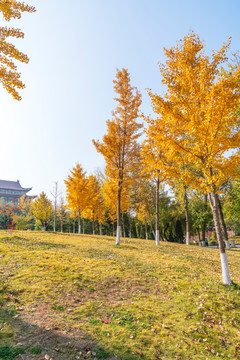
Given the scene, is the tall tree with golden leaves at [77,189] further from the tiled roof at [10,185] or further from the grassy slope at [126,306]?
the tiled roof at [10,185]

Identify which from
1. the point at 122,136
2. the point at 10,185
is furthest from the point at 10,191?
the point at 122,136

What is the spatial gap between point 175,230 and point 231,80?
28820 mm

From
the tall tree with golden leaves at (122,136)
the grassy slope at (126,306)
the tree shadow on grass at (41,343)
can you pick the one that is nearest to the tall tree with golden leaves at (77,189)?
the tall tree with golden leaves at (122,136)

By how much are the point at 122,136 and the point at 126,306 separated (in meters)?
12.9

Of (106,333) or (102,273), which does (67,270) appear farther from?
(106,333)

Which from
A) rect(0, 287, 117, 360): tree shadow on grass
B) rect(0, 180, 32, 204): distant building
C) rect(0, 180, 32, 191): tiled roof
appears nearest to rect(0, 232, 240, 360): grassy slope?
rect(0, 287, 117, 360): tree shadow on grass

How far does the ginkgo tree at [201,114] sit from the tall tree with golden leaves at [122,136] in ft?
Result: 23.9

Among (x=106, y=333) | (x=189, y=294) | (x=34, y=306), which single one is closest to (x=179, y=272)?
(x=189, y=294)

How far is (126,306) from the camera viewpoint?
6.13m

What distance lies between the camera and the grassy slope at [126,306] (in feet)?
15.2

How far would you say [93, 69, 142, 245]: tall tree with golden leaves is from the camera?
16672 mm

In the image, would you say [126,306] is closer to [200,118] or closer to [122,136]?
[200,118]

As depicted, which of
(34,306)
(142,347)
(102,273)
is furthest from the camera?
(102,273)

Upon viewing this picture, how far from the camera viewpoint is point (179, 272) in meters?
9.34
